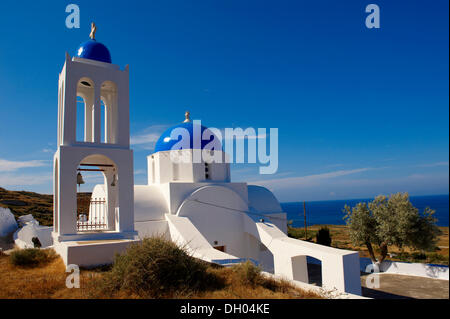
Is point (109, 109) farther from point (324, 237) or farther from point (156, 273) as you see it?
point (324, 237)

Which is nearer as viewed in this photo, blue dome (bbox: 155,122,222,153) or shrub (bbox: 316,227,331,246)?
blue dome (bbox: 155,122,222,153)

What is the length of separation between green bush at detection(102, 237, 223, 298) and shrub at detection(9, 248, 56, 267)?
2689 millimetres

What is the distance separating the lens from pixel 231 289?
5211mm

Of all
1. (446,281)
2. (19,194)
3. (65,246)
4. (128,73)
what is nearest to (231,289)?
(65,246)

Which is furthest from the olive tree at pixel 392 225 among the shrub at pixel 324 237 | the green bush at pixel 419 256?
the green bush at pixel 419 256

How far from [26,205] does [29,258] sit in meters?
33.2

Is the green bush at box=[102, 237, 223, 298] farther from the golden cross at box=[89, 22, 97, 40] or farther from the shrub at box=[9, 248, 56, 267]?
the golden cross at box=[89, 22, 97, 40]

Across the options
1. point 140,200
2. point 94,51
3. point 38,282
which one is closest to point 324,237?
point 140,200

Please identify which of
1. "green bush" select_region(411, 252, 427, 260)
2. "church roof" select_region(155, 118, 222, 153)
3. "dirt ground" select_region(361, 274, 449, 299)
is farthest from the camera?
"green bush" select_region(411, 252, 427, 260)

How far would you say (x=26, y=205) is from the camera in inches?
1345

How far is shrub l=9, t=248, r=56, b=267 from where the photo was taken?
21.5ft

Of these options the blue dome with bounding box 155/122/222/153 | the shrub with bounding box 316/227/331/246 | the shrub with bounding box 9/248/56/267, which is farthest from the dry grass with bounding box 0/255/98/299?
the shrub with bounding box 316/227/331/246

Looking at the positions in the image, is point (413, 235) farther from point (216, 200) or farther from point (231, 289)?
point (231, 289)
